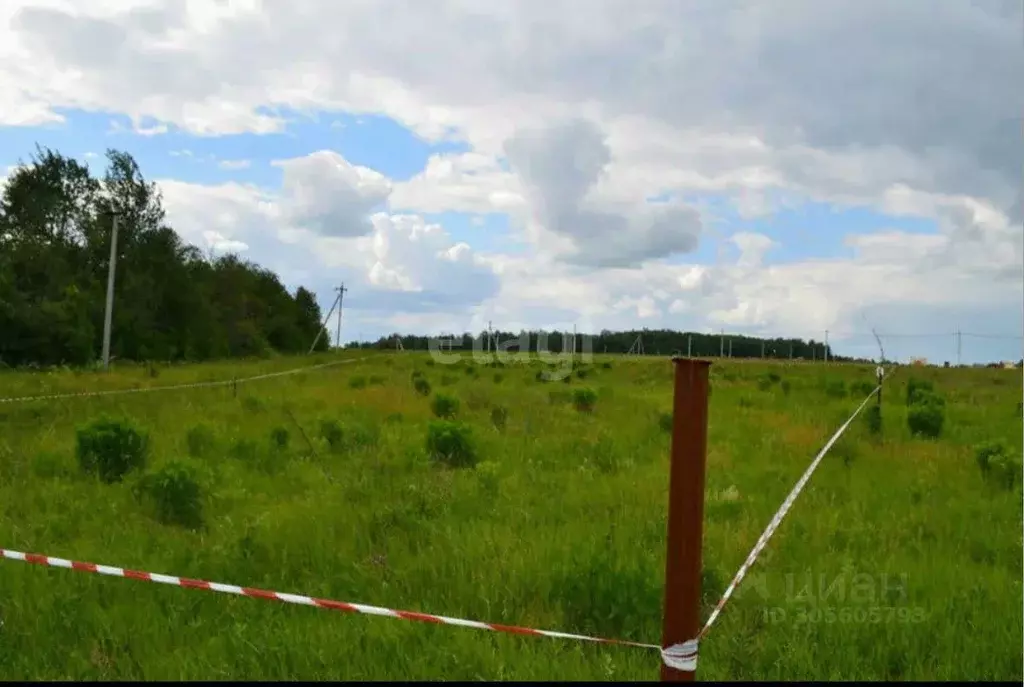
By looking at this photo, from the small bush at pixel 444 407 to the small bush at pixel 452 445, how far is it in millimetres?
4832

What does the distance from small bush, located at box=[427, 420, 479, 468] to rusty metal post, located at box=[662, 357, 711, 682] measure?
7.39 meters

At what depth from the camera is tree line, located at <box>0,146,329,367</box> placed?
121ft

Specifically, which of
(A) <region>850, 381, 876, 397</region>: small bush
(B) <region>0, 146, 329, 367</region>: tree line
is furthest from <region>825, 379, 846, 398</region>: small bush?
(B) <region>0, 146, 329, 367</region>: tree line

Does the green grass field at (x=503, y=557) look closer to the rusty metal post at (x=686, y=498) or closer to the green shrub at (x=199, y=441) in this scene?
the green shrub at (x=199, y=441)

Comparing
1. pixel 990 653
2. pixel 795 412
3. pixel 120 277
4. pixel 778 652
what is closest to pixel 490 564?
pixel 778 652

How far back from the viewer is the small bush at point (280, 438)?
1101 cm

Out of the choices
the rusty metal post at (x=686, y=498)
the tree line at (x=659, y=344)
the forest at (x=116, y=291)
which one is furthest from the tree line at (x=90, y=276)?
the rusty metal post at (x=686, y=498)

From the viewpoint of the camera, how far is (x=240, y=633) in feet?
14.4

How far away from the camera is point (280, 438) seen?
36.8 ft

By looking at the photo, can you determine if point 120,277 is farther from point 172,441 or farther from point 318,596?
point 318,596

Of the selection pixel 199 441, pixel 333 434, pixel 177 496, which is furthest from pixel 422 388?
pixel 177 496

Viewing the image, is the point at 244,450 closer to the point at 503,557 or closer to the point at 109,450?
the point at 109,450

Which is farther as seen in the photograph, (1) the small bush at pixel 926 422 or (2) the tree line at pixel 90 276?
(2) the tree line at pixel 90 276

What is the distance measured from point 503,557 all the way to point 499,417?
8.64m
